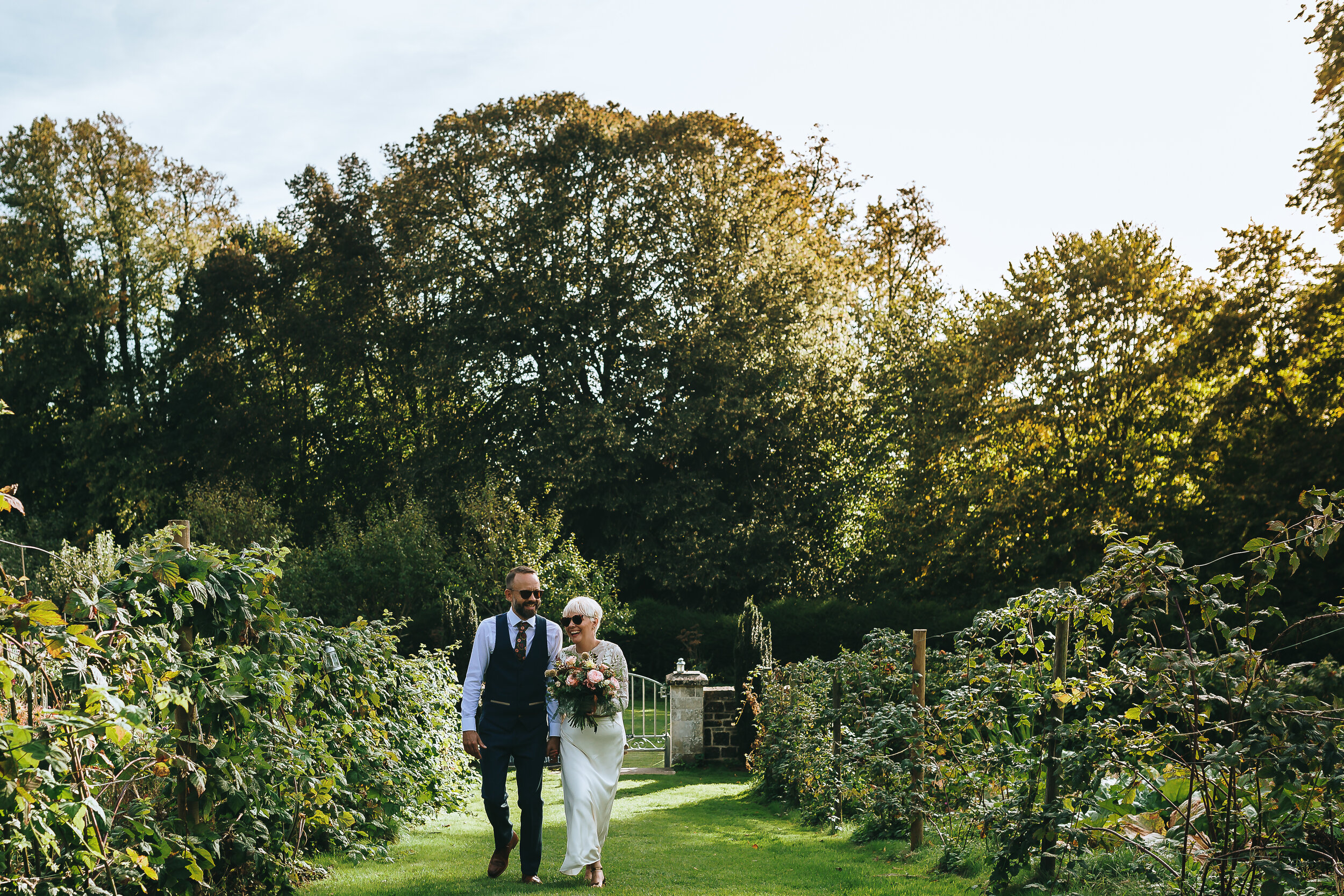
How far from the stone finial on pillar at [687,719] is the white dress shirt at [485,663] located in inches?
317

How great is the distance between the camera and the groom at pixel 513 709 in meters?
5.83

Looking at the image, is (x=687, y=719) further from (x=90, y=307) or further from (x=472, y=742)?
(x=90, y=307)

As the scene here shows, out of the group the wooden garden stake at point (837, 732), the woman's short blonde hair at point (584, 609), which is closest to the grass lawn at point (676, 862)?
the wooden garden stake at point (837, 732)

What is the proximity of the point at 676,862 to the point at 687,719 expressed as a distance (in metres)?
7.08

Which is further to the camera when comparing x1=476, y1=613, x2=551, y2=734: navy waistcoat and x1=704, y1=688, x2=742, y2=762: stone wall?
x1=704, y1=688, x2=742, y2=762: stone wall

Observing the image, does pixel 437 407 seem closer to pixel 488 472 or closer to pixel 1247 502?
pixel 488 472

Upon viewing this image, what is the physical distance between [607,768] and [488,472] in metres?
18.5

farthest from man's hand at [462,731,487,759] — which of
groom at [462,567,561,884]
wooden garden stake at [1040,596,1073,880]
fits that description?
wooden garden stake at [1040,596,1073,880]

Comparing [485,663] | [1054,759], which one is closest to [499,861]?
[485,663]

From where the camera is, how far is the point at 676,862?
6.88 m

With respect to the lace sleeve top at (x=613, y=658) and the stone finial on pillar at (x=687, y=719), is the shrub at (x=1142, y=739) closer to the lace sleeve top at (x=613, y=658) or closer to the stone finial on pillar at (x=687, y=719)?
the lace sleeve top at (x=613, y=658)

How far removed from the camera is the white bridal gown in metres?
5.84

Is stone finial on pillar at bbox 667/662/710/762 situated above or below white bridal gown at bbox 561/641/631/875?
below

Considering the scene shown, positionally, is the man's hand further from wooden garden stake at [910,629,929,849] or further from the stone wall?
the stone wall
